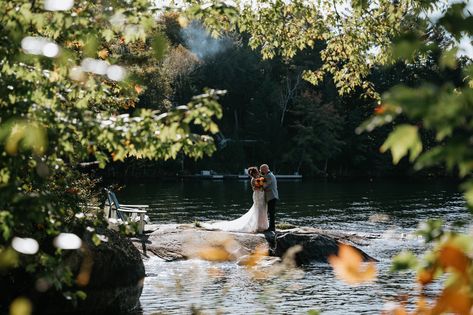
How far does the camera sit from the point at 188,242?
1969 centimetres

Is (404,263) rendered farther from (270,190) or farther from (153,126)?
(270,190)

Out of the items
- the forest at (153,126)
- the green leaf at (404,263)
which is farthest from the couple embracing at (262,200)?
the green leaf at (404,263)

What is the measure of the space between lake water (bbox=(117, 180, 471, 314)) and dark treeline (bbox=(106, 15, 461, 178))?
11868 millimetres

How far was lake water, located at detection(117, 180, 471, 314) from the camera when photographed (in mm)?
13242

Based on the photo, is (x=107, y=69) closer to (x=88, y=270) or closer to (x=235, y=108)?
(x=88, y=270)

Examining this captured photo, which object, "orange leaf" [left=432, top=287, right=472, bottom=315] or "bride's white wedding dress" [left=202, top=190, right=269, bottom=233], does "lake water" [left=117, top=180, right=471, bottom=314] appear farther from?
"bride's white wedding dress" [left=202, top=190, right=269, bottom=233]

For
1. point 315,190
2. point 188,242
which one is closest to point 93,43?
point 188,242

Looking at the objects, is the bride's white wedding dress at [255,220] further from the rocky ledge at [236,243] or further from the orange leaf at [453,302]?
the orange leaf at [453,302]

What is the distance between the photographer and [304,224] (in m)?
32.7

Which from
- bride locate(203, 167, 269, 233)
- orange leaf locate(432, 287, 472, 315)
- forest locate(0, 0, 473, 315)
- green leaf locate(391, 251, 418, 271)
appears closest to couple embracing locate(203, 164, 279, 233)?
bride locate(203, 167, 269, 233)

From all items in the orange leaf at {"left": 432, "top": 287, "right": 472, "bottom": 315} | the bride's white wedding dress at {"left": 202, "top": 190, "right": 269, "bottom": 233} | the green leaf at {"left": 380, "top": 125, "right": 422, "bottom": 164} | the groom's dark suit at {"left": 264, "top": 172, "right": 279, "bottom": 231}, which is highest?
the green leaf at {"left": 380, "top": 125, "right": 422, "bottom": 164}

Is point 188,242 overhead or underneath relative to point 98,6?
underneath

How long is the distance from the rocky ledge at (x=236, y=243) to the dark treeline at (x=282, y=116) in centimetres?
5144

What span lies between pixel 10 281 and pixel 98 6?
592cm
